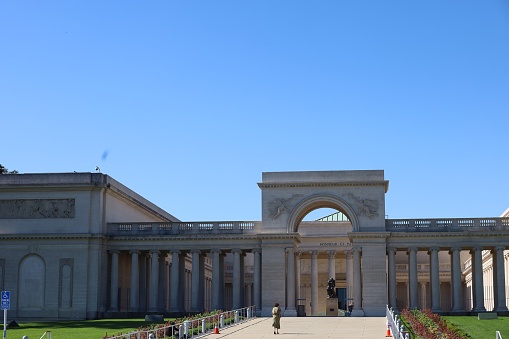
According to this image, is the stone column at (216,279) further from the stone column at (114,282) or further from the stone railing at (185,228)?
the stone column at (114,282)

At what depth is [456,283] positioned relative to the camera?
77.7 meters

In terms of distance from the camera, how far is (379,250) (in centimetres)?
7725

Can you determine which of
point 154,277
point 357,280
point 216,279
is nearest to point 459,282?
point 357,280

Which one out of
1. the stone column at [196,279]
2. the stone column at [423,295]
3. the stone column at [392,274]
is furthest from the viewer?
the stone column at [423,295]

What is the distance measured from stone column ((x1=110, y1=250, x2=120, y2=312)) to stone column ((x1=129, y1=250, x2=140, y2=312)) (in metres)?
1.50

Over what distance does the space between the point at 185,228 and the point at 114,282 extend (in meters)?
8.77

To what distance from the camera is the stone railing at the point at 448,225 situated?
255 feet

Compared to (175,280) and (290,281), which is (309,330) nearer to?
(290,281)

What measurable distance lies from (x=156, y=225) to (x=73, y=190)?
358 inches

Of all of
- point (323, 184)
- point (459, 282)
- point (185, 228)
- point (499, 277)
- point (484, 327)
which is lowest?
point (484, 327)

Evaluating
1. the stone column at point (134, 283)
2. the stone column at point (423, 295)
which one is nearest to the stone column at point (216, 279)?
the stone column at point (134, 283)

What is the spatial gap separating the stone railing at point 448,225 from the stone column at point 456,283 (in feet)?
7.25

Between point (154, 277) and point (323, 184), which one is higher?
point (323, 184)

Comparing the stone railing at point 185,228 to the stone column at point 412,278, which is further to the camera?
the stone railing at point 185,228
